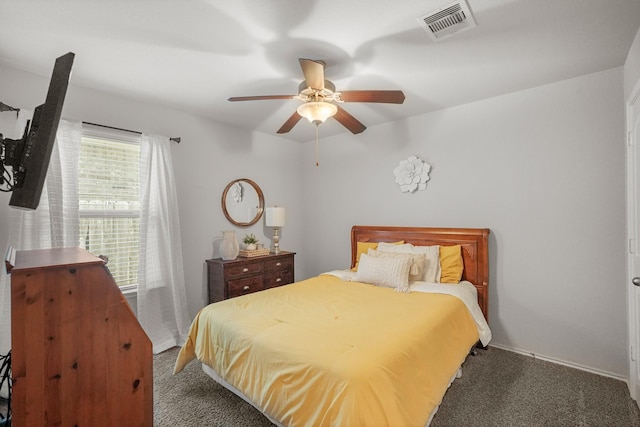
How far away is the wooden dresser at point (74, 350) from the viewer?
43.3 inches

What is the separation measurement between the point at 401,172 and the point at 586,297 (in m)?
2.08

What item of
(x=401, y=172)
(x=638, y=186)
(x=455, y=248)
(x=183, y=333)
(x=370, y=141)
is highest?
(x=370, y=141)

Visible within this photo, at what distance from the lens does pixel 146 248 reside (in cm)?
302

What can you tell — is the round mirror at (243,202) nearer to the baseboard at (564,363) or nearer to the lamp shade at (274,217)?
the lamp shade at (274,217)

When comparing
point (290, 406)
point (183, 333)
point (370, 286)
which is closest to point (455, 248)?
point (370, 286)

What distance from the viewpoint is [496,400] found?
2160mm

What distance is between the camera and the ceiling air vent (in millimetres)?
1725

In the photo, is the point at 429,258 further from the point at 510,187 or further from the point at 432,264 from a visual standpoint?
the point at 510,187

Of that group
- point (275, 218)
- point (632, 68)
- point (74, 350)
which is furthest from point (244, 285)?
point (632, 68)

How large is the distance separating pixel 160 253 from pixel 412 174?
292 cm

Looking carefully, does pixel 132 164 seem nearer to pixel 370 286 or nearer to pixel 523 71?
pixel 370 286

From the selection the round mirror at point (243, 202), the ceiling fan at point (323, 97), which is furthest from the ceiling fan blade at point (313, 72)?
the round mirror at point (243, 202)

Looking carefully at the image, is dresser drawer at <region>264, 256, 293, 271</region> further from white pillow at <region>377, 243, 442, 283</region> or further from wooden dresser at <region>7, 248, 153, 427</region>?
wooden dresser at <region>7, 248, 153, 427</region>

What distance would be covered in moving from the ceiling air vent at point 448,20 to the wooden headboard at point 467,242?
1907 millimetres
